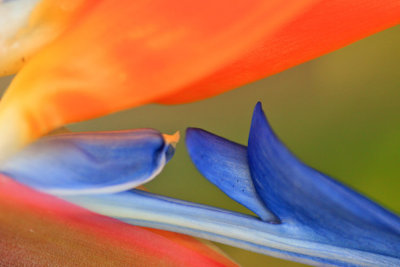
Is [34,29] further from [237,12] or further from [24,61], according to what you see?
[237,12]

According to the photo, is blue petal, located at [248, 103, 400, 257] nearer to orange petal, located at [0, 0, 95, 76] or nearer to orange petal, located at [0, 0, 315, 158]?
orange petal, located at [0, 0, 315, 158]

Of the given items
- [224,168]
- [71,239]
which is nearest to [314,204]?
[224,168]

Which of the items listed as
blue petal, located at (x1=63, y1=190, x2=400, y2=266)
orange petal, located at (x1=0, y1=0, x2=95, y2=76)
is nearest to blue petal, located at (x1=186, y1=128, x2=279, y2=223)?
blue petal, located at (x1=63, y1=190, x2=400, y2=266)

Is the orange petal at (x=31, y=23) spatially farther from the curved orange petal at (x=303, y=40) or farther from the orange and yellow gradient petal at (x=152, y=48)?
the curved orange petal at (x=303, y=40)

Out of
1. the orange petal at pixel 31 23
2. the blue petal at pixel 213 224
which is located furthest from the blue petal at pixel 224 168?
the orange petal at pixel 31 23

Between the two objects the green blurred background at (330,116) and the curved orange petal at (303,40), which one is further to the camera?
the green blurred background at (330,116)

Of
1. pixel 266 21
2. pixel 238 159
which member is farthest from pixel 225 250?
pixel 266 21

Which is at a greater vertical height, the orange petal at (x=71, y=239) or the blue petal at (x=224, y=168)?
the blue petal at (x=224, y=168)
